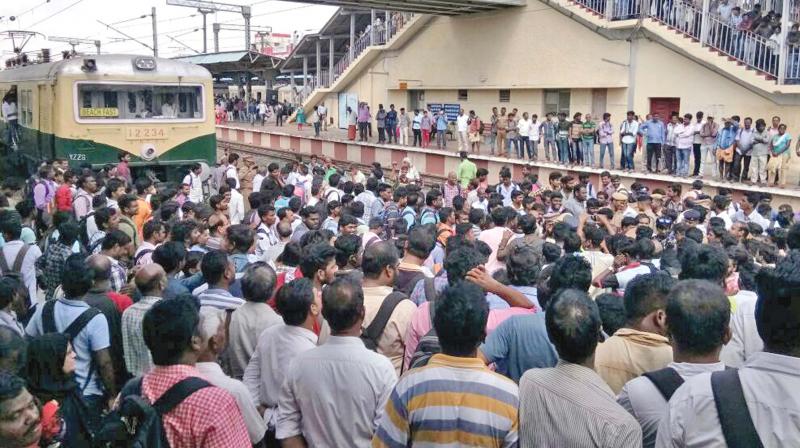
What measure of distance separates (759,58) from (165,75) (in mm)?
13421

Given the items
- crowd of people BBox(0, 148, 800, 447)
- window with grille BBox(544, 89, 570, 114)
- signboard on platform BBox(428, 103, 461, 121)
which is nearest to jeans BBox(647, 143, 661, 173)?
window with grille BBox(544, 89, 570, 114)

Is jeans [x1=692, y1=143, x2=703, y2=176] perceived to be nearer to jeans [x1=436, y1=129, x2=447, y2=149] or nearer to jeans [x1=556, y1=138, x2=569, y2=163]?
jeans [x1=556, y1=138, x2=569, y2=163]

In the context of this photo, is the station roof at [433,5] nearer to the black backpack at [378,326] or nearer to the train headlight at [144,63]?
the train headlight at [144,63]

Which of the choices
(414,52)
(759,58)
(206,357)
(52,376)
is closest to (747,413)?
(206,357)

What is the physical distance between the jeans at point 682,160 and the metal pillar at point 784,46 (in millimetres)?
2860

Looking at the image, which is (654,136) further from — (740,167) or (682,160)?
(740,167)

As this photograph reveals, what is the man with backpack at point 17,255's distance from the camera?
20.5 ft

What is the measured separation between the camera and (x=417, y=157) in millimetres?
22219

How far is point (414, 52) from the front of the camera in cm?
2900

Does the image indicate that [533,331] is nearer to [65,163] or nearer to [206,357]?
[206,357]

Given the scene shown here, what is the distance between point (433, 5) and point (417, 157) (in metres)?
5.63

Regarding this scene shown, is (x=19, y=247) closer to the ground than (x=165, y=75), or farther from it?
closer to the ground

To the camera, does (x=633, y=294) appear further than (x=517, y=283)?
No

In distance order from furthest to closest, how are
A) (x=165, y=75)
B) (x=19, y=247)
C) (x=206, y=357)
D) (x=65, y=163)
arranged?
1. (x=165, y=75)
2. (x=65, y=163)
3. (x=19, y=247)
4. (x=206, y=357)
